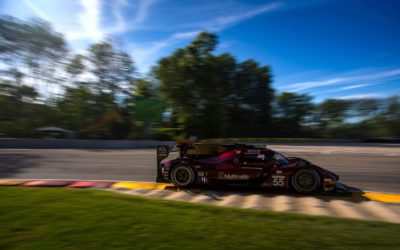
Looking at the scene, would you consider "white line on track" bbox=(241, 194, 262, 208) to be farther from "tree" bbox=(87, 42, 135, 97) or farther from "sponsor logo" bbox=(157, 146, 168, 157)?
"tree" bbox=(87, 42, 135, 97)

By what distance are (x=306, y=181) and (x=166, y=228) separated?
4822 millimetres

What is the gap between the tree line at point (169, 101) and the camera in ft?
118

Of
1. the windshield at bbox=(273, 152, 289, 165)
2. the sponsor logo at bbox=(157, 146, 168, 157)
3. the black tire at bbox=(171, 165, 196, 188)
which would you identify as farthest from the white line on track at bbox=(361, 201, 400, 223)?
the sponsor logo at bbox=(157, 146, 168, 157)

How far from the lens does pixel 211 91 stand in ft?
145

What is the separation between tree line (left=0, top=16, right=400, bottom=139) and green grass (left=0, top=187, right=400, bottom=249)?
1207 inches

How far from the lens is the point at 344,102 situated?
4275 cm


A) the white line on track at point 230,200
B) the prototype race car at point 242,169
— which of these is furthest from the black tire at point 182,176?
the white line on track at point 230,200

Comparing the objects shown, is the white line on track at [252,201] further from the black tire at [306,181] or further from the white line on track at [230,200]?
the black tire at [306,181]

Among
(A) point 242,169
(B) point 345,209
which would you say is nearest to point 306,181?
(B) point 345,209

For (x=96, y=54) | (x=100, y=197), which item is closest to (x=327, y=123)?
(x=96, y=54)

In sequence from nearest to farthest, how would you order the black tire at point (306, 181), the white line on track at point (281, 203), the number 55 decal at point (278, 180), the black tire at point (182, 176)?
the white line on track at point (281, 203) → the black tire at point (306, 181) → the number 55 decal at point (278, 180) → the black tire at point (182, 176)

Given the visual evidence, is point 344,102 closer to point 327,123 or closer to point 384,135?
point 327,123

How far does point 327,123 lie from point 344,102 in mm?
3451

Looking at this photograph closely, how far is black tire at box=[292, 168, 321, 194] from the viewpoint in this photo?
8078 millimetres
